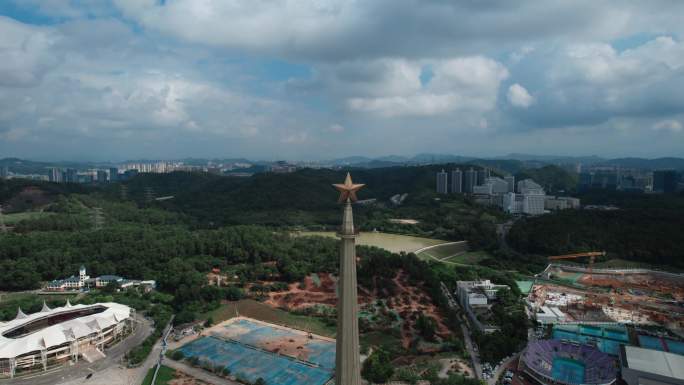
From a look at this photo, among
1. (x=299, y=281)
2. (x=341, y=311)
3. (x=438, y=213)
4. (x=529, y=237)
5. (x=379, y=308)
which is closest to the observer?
(x=341, y=311)

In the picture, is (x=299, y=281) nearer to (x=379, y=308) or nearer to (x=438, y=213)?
(x=379, y=308)

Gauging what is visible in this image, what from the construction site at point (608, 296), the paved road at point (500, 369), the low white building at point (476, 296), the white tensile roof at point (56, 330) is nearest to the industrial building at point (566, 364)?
the paved road at point (500, 369)

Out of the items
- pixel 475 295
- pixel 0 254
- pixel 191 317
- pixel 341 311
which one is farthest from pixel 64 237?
pixel 341 311

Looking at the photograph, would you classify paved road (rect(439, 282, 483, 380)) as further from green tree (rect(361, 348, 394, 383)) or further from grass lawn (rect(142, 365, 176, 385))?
grass lawn (rect(142, 365, 176, 385))

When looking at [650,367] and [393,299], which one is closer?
[650,367]

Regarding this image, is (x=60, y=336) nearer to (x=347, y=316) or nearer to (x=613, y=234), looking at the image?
(x=347, y=316)

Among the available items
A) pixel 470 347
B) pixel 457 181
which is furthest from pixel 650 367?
pixel 457 181

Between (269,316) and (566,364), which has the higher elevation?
(269,316)
